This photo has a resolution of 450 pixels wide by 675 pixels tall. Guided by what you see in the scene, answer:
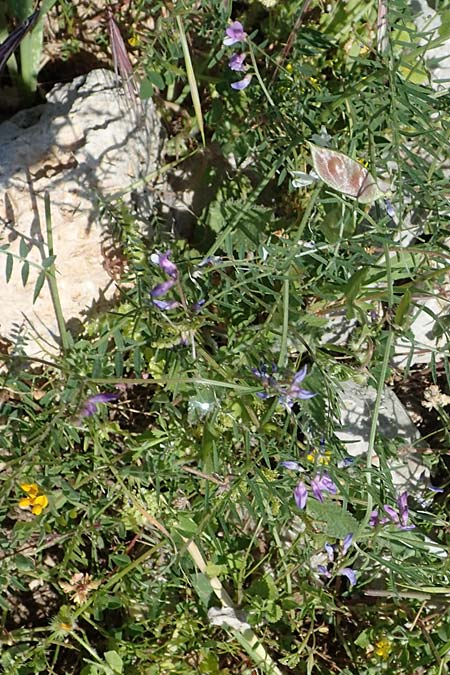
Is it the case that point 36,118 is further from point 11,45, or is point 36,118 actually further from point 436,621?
point 436,621

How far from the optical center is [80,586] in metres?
2.38

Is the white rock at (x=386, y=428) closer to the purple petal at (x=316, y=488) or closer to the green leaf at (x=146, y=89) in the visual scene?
the purple petal at (x=316, y=488)

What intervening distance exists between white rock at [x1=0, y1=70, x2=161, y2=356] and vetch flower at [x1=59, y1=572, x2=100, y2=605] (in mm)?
765

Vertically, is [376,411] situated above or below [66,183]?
below

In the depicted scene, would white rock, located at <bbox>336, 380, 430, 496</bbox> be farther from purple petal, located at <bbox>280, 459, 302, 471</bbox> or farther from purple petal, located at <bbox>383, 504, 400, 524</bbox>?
purple petal, located at <bbox>280, 459, 302, 471</bbox>

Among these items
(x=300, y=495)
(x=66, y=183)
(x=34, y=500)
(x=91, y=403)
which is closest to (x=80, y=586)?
(x=34, y=500)

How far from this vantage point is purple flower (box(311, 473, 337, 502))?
78.2 inches

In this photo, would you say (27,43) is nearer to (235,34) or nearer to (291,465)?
(235,34)

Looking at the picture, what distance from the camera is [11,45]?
6.73ft

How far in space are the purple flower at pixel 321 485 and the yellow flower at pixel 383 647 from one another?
78 cm

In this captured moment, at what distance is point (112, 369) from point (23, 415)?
0.35m

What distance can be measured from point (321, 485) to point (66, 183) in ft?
4.19

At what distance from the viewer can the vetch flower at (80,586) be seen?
236cm

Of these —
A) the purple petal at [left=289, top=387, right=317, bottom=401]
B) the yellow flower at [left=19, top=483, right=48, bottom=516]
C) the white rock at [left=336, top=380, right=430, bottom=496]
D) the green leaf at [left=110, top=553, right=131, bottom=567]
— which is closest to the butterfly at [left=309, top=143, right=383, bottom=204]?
the purple petal at [left=289, top=387, right=317, bottom=401]
